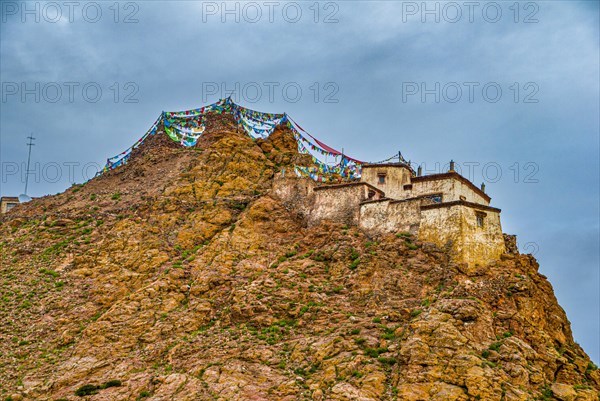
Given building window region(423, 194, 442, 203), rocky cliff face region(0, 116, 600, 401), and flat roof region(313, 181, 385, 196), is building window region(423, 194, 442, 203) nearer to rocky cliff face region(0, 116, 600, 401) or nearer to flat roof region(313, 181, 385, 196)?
flat roof region(313, 181, 385, 196)

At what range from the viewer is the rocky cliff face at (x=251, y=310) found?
3431 centimetres

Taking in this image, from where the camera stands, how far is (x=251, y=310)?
1554 inches

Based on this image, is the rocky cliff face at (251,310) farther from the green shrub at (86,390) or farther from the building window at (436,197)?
the building window at (436,197)

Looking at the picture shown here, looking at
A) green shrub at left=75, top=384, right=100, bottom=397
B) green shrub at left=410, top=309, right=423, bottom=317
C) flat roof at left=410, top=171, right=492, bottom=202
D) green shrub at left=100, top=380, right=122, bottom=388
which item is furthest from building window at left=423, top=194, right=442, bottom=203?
green shrub at left=75, top=384, right=100, bottom=397

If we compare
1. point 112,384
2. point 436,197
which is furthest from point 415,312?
point 112,384

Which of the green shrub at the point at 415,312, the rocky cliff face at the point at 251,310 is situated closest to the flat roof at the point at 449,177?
the rocky cliff face at the point at 251,310

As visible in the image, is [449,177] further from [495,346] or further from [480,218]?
[495,346]

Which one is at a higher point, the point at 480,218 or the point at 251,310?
the point at 480,218

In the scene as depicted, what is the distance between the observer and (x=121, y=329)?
3978cm

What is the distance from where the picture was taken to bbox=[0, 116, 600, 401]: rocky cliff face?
3431 centimetres

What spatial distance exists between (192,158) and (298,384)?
23918mm

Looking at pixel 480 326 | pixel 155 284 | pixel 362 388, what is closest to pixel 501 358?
pixel 480 326

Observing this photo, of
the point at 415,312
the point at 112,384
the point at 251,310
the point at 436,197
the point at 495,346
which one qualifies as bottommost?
the point at 112,384

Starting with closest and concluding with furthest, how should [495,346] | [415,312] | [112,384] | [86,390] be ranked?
[495,346] → [86,390] → [112,384] → [415,312]
